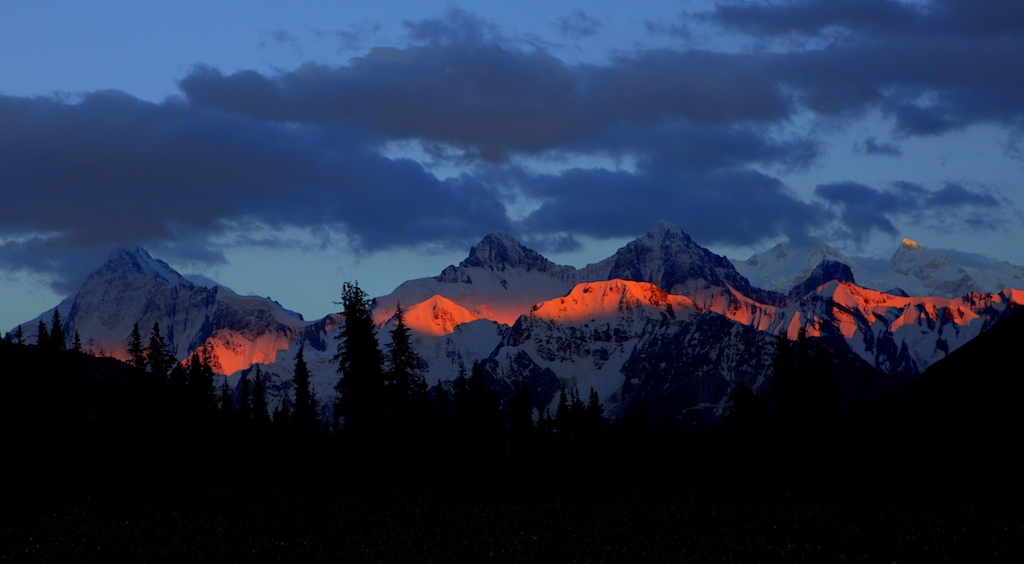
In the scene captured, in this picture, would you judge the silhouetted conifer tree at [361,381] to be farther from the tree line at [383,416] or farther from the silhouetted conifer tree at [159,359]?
the silhouetted conifer tree at [159,359]

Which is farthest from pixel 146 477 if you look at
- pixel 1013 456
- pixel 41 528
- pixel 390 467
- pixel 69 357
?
pixel 69 357

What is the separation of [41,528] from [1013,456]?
43.7 metres

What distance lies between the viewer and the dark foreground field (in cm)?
3612

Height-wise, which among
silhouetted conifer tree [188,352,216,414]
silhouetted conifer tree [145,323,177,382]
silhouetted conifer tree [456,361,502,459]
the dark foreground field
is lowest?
the dark foreground field

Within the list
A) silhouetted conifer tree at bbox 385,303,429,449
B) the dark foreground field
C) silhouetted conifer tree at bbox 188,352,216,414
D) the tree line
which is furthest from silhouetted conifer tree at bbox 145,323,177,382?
the dark foreground field

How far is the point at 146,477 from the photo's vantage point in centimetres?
6738

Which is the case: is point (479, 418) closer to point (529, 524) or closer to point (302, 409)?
point (302, 409)

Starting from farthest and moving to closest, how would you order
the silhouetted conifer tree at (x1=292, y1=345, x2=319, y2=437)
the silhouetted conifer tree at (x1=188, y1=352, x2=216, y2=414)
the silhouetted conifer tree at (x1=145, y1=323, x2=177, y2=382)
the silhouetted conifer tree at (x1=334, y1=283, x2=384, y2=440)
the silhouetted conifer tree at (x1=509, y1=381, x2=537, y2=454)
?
the silhouetted conifer tree at (x1=509, y1=381, x2=537, y2=454) → the silhouetted conifer tree at (x1=145, y1=323, x2=177, y2=382) → the silhouetted conifer tree at (x1=292, y1=345, x2=319, y2=437) → the silhouetted conifer tree at (x1=188, y1=352, x2=216, y2=414) → the silhouetted conifer tree at (x1=334, y1=283, x2=384, y2=440)

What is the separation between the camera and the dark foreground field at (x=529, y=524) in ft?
119

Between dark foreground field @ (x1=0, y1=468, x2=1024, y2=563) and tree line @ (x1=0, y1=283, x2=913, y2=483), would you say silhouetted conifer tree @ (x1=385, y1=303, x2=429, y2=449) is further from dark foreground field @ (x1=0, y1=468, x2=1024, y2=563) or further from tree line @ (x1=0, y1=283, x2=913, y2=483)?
dark foreground field @ (x1=0, y1=468, x2=1024, y2=563)

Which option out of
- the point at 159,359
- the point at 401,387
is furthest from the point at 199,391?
the point at 401,387

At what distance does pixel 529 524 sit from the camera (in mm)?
42594

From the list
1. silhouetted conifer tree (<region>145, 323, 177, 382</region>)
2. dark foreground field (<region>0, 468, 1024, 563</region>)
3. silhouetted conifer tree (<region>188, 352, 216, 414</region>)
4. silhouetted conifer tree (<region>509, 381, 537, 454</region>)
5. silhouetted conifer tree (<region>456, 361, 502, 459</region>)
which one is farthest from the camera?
silhouetted conifer tree (<region>509, 381, 537, 454</region>)

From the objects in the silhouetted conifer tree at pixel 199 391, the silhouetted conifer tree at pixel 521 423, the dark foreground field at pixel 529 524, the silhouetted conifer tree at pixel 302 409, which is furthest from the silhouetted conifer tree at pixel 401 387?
the silhouetted conifer tree at pixel 521 423
